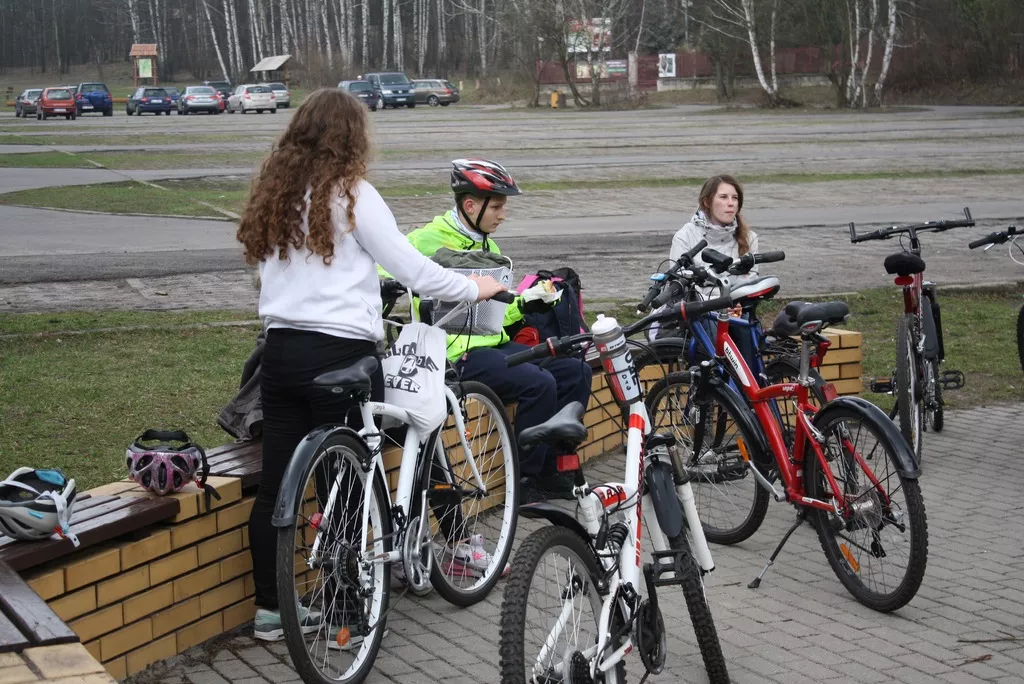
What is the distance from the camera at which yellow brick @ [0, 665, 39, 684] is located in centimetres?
304

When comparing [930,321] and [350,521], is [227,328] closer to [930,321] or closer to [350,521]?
[930,321]

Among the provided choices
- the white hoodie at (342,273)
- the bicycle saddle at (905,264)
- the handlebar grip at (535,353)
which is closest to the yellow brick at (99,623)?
→ the white hoodie at (342,273)

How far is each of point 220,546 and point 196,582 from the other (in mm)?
161

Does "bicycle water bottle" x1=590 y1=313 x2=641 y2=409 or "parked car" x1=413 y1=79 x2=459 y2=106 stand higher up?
"parked car" x1=413 y1=79 x2=459 y2=106

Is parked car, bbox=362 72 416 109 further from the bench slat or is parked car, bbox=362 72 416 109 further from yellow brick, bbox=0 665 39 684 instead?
yellow brick, bbox=0 665 39 684

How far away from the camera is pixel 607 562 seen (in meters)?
3.79

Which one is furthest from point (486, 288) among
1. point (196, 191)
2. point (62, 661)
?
point (196, 191)

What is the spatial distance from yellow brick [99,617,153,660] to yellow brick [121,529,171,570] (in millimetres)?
200

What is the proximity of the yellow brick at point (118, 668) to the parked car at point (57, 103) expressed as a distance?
5849cm

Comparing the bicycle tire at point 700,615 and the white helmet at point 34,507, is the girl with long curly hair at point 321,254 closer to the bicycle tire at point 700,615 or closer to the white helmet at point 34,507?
the white helmet at point 34,507

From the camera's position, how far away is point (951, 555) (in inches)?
224

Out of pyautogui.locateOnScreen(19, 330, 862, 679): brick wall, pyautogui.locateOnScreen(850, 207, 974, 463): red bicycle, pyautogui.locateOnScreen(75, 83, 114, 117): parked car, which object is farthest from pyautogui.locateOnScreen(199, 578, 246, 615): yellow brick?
pyautogui.locateOnScreen(75, 83, 114, 117): parked car

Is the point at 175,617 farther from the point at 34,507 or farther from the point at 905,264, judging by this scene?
the point at 905,264

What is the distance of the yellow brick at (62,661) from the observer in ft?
10.2
